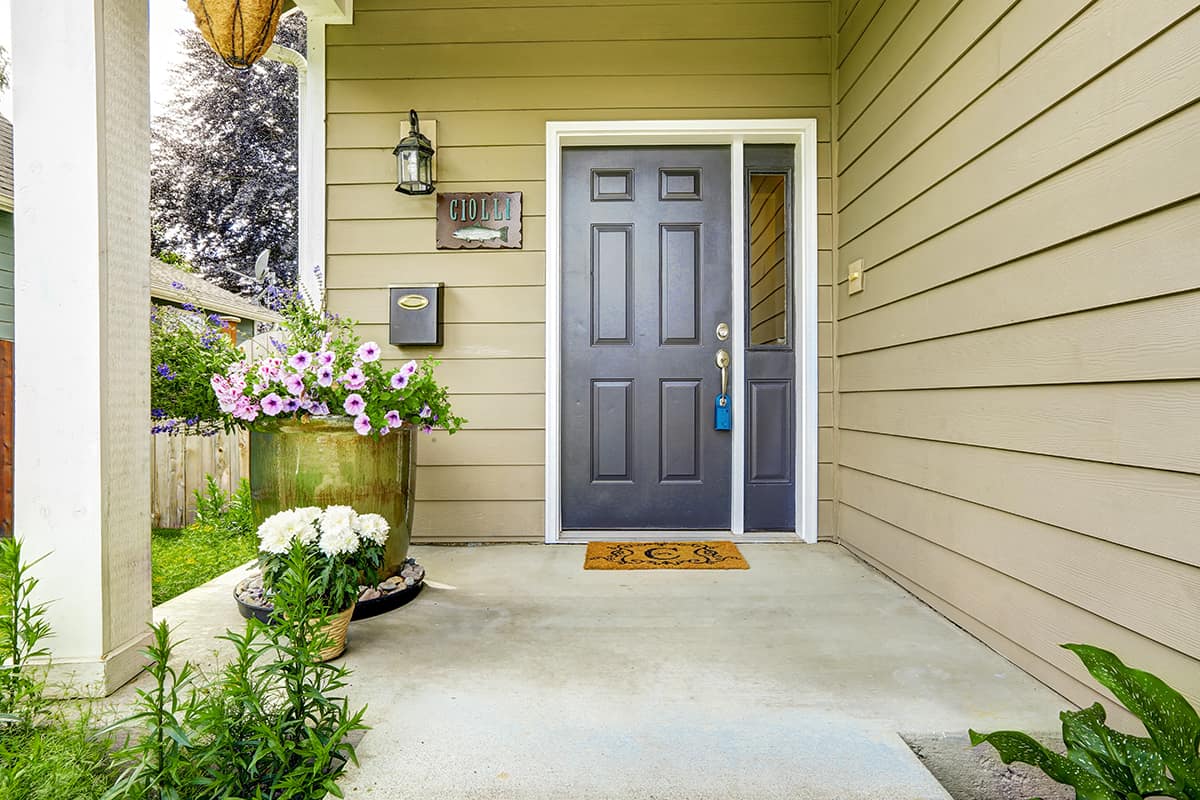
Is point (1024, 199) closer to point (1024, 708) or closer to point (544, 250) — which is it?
point (1024, 708)

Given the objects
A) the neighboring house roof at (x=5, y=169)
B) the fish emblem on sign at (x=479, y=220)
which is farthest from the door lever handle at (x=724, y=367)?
the neighboring house roof at (x=5, y=169)

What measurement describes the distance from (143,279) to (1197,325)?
226 cm

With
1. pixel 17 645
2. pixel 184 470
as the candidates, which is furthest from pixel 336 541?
pixel 184 470

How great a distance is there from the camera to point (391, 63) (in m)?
2.86

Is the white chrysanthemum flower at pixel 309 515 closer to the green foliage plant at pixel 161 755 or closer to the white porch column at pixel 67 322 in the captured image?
the white porch column at pixel 67 322

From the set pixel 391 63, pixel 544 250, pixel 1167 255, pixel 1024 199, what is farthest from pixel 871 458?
pixel 391 63

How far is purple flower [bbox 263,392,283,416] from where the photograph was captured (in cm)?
193

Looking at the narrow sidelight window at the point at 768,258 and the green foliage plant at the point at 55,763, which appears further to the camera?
the narrow sidelight window at the point at 768,258

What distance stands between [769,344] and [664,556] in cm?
111

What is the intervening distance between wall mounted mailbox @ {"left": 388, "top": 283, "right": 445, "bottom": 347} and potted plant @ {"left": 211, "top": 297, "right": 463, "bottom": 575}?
2.18 feet

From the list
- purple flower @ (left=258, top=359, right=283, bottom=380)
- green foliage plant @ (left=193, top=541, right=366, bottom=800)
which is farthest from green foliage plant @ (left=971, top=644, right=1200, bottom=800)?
purple flower @ (left=258, top=359, right=283, bottom=380)

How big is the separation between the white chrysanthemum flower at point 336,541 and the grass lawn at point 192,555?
0.80 metres

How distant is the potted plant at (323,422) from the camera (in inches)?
77.2

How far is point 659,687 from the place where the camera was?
4.79 feet
